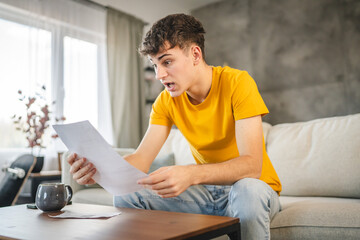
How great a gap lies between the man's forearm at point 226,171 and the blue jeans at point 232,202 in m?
0.03

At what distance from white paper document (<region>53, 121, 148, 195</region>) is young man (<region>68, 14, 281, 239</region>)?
0.19 ft

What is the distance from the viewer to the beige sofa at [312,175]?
1189 millimetres

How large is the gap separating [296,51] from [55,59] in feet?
8.31

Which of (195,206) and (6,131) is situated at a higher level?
(6,131)

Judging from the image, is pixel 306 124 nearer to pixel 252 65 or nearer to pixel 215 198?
pixel 215 198

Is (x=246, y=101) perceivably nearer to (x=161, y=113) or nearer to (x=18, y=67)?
(x=161, y=113)

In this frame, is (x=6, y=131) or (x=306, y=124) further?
(x=6, y=131)

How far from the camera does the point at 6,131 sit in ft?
9.07

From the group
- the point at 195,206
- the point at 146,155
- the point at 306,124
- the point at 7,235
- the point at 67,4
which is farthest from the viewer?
the point at 67,4

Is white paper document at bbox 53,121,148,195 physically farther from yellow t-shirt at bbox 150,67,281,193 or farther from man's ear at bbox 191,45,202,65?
man's ear at bbox 191,45,202,65

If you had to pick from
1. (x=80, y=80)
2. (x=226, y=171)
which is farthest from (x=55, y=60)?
(x=226, y=171)

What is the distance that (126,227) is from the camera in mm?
792

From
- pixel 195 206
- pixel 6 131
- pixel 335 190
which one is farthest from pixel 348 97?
pixel 6 131

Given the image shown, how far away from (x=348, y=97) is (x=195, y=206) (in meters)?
2.81
